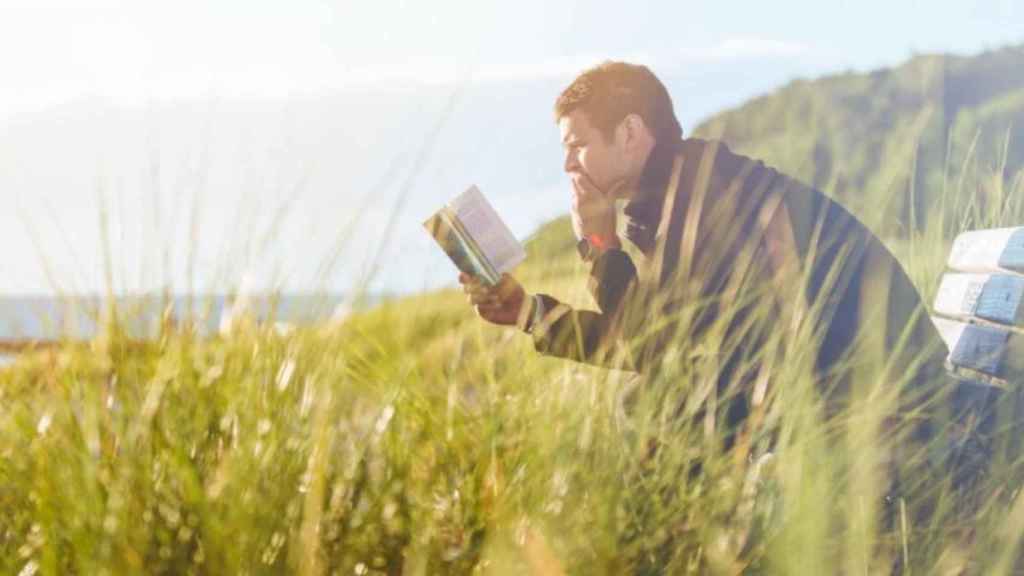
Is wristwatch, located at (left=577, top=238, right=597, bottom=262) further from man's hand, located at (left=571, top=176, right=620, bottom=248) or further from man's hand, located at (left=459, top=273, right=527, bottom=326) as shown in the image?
man's hand, located at (left=459, top=273, right=527, bottom=326)

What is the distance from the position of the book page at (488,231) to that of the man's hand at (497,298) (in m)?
0.05

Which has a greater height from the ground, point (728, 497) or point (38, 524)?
point (38, 524)

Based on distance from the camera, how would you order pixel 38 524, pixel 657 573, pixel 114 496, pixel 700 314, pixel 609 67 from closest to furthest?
pixel 114 496
pixel 38 524
pixel 657 573
pixel 700 314
pixel 609 67

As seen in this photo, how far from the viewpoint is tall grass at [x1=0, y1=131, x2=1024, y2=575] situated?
2289 mm

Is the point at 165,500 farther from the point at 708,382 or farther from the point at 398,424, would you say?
the point at 708,382

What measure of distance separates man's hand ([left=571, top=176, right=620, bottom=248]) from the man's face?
0.15 meters

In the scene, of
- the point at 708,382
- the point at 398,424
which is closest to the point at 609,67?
the point at 708,382

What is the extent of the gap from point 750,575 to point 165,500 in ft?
3.94

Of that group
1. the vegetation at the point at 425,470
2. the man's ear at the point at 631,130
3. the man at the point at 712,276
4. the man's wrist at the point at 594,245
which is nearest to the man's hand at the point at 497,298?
the man at the point at 712,276

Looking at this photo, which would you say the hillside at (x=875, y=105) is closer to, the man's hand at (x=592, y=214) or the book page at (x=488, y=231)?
the man's hand at (x=592, y=214)

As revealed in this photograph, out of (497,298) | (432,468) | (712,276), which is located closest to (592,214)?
(497,298)

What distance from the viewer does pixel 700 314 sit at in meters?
3.12

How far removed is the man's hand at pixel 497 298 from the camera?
10.9 feet

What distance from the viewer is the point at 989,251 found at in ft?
13.8
